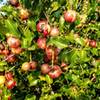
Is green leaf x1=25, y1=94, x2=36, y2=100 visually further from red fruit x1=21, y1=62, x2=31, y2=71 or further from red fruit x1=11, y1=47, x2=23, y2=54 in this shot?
red fruit x1=11, y1=47, x2=23, y2=54

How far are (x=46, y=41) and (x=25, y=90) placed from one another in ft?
3.24

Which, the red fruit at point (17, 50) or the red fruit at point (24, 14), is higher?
the red fruit at point (24, 14)

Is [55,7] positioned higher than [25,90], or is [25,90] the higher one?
[55,7]

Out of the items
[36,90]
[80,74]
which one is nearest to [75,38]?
[36,90]

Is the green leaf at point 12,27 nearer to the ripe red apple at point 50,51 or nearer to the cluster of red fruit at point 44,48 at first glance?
the cluster of red fruit at point 44,48

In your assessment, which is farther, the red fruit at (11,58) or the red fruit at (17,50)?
the red fruit at (11,58)

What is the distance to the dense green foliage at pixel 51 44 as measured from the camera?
2.52m

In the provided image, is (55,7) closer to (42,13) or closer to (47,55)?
(42,13)

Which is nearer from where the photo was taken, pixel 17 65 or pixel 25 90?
pixel 17 65

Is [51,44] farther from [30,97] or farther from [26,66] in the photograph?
[30,97]

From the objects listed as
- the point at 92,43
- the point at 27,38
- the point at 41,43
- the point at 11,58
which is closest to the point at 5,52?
the point at 11,58

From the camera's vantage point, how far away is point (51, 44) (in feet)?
8.20

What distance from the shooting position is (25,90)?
10.9ft

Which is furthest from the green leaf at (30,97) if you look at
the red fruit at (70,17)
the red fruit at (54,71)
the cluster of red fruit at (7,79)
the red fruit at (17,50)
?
the red fruit at (70,17)
